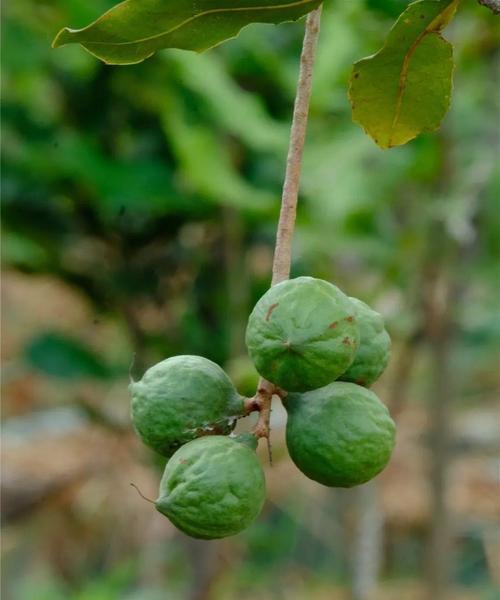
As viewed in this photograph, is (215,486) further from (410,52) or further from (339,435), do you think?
(410,52)

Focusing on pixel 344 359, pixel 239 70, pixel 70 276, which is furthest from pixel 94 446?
pixel 344 359

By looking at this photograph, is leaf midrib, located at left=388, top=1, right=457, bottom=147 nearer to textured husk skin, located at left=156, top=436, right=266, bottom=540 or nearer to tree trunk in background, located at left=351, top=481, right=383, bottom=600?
textured husk skin, located at left=156, top=436, right=266, bottom=540

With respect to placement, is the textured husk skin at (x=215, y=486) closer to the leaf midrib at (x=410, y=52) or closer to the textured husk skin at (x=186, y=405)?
the textured husk skin at (x=186, y=405)

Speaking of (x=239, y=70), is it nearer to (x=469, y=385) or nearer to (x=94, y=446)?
(x=94, y=446)

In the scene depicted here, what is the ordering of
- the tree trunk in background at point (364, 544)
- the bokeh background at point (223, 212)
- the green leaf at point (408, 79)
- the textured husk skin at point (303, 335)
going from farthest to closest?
the tree trunk in background at point (364, 544), the bokeh background at point (223, 212), the green leaf at point (408, 79), the textured husk skin at point (303, 335)

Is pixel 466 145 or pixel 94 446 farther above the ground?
pixel 466 145

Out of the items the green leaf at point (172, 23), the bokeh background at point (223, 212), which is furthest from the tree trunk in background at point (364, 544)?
the green leaf at point (172, 23)

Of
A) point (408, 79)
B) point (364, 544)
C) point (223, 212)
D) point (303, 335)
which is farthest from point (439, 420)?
point (303, 335)

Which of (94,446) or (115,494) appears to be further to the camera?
(115,494)
